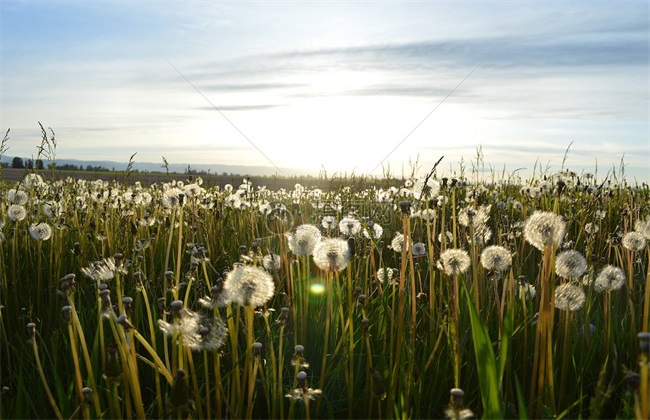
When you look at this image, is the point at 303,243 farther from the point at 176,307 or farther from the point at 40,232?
the point at 40,232

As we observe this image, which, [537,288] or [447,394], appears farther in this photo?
[537,288]

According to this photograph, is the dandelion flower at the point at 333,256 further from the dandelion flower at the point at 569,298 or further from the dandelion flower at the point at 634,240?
the dandelion flower at the point at 634,240

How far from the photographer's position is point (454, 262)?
2252 millimetres

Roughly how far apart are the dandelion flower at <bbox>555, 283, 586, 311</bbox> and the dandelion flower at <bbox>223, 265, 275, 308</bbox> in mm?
1283

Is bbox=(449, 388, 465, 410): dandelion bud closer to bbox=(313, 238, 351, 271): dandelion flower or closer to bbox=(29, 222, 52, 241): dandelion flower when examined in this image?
bbox=(313, 238, 351, 271): dandelion flower

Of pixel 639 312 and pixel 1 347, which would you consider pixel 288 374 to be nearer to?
pixel 1 347

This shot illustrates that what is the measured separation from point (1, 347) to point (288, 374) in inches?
56.0

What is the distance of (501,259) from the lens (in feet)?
8.03

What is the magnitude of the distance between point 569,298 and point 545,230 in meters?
0.42

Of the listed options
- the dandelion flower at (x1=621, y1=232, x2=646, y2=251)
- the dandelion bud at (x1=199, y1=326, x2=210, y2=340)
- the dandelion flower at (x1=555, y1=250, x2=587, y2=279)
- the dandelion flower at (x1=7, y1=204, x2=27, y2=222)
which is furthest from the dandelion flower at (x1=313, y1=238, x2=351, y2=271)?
the dandelion flower at (x1=7, y1=204, x2=27, y2=222)

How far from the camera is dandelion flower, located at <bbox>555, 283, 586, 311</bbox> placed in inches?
87.7

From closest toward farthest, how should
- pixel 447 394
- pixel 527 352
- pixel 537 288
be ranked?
1. pixel 447 394
2. pixel 527 352
3. pixel 537 288

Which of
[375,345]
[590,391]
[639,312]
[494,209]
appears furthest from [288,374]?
[494,209]

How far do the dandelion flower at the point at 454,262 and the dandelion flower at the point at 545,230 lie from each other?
0.27m
